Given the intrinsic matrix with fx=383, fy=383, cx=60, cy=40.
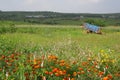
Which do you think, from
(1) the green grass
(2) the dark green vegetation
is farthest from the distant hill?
(1) the green grass

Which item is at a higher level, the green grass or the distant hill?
the green grass

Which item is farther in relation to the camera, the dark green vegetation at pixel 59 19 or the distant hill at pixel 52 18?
the distant hill at pixel 52 18

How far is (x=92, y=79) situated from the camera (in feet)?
25.1

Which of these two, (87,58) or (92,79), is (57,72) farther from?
(87,58)

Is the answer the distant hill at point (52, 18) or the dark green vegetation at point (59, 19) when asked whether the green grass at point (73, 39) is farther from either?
the distant hill at point (52, 18)

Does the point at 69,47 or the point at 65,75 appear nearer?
the point at 65,75

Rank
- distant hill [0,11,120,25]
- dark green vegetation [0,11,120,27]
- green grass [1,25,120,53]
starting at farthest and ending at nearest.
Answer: distant hill [0,11,120,25] < dark green vegetation [0,11,120,27] < green grass [1,25,120,53]

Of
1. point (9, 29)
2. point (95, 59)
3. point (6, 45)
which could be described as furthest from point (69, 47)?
point (9, 29)

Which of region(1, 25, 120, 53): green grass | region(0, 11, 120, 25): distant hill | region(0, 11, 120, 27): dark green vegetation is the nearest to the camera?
region(1, 25, 120, 53): green grass

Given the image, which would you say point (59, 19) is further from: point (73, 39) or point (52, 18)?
point (73, 39)

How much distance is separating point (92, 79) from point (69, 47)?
5.16 meters

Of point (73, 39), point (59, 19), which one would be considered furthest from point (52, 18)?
point (73, 39)

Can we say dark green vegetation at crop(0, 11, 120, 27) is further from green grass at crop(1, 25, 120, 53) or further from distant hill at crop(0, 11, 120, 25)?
green grass at crop(1, 25, 120, 53)

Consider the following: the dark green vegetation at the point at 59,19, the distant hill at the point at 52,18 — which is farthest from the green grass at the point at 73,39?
the distant hill at the point at 52,18
